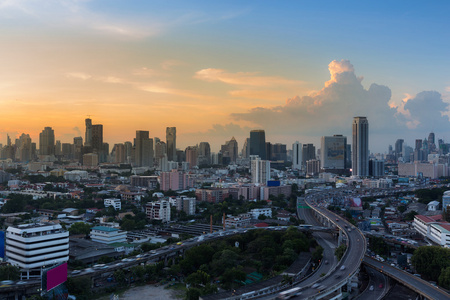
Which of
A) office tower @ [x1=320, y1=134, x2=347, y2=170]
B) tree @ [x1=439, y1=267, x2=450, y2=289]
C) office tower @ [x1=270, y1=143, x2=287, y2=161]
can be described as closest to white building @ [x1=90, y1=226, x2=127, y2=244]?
tree @ [x1=439, y1=267, x2=450, y2=289]

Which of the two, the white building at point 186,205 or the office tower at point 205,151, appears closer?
the white building at point 186,205

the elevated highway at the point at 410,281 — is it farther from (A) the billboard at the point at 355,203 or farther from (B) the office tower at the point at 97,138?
(B) the office tower at the point at 97,138

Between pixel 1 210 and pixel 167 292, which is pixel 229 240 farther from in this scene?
pixel 1 210

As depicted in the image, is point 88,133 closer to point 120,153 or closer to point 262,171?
point 120,153

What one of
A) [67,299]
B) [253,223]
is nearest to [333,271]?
[67,299]

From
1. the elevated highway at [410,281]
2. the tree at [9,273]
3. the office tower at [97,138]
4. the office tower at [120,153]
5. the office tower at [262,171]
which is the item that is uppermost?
the office tower at [97,138]

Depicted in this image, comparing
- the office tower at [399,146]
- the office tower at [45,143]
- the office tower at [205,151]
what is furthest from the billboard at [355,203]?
the office tower at [399,146]
